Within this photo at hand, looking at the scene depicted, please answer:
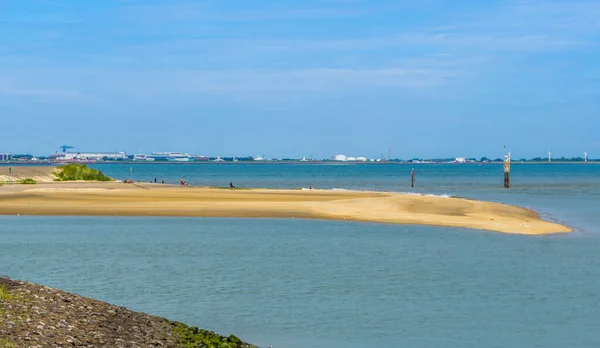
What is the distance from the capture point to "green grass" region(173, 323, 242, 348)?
1592 cm

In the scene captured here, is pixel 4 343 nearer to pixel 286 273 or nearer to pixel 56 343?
pixel 56 343

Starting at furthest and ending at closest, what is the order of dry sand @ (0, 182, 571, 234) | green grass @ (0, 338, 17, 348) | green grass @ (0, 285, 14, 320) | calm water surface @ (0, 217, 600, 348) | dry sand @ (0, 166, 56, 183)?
dry sand @ (0, 166, 56, 183) < dry sand @ (0, 182, 571, 234) < calm water surface @ (0, 217, 600, 348) < green grass @ (0, 285, 14, 320) < green grass @ (0, 338, 17, 348)

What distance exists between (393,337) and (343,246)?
56.8ft


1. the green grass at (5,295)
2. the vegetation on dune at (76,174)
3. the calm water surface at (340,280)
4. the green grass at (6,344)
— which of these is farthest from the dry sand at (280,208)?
the green grass at (6,344)

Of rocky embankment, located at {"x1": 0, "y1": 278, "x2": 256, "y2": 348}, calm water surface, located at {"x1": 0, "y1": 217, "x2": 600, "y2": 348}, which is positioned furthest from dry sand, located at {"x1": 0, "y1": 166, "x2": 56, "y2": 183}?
rocky embankment, located at {"x1": 0, "y1": 278, "x2": 256, "y2": 348}

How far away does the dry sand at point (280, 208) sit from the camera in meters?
49.3

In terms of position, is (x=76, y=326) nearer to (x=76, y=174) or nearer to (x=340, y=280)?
(x=340, y=280)

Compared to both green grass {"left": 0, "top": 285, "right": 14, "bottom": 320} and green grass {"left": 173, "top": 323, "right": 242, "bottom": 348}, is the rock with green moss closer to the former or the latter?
green grass {"left": 173, "top": 323, "right": 242, "bottom": 348}

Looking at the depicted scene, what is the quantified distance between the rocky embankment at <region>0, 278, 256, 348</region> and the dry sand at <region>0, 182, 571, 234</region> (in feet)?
95.7

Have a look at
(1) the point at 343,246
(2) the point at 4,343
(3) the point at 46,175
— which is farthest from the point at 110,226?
(3) the point at 46,175

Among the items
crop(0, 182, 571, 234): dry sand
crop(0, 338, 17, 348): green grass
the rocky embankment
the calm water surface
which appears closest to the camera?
crop(0, 338, 17, 348): green grass

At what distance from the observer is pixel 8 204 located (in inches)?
2387

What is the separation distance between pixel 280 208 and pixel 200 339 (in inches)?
1660

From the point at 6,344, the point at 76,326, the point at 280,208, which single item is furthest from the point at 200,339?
the point at 280,208
